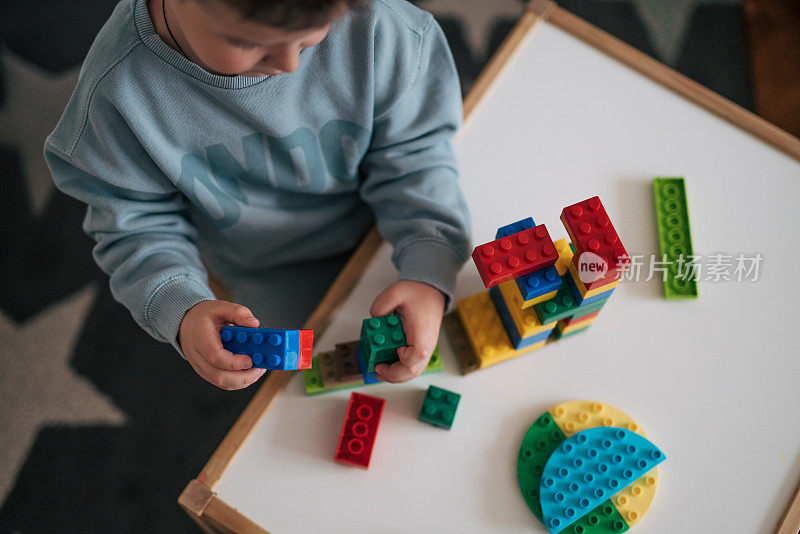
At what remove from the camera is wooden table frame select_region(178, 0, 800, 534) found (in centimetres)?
55

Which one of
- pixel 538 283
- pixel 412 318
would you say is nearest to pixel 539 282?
pixel 538 283

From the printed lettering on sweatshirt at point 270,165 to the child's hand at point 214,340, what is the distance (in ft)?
0.38

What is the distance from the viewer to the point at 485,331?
1.93ft

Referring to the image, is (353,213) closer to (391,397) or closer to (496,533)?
(391,397)

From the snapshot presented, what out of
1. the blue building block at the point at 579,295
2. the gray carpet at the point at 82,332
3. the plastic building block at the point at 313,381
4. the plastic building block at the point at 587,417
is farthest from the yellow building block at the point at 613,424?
the gray carpet at the point at 82,332

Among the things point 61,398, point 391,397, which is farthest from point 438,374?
point 61,398

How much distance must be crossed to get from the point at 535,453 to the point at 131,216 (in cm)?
42

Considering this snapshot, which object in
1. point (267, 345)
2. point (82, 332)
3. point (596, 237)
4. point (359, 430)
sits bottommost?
point (82, 332)

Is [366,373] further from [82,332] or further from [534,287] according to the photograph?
[82,332]

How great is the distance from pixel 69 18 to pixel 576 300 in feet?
4.18

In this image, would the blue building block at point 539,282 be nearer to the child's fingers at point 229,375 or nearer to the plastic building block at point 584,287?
the plastic building block at point 584,287

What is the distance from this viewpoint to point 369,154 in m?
0.66

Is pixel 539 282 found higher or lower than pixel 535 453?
higher

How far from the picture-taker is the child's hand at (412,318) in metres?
0.56
